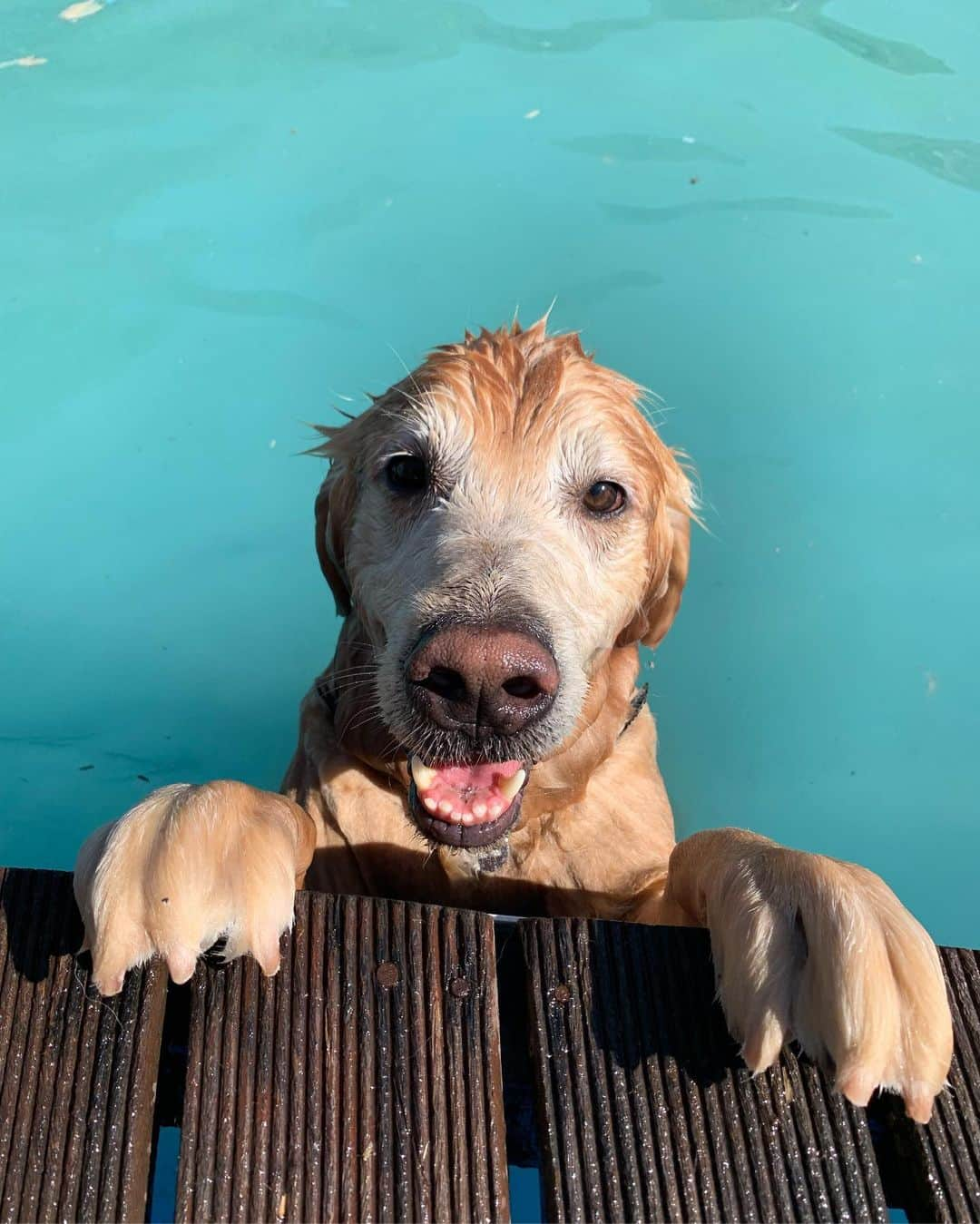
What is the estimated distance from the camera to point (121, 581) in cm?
604

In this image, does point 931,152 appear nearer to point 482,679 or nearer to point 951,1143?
point 482,679

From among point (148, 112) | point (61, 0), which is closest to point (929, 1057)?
point (148, 112)

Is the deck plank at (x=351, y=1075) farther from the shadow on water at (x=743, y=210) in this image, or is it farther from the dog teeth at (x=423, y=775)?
the shadow on water at (x=743, y=210)

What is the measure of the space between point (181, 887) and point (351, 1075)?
0.49 metres

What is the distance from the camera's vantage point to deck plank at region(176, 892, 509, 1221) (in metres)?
2.02

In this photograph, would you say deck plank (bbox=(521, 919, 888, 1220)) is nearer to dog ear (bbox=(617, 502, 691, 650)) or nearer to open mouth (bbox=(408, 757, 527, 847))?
open mouth (bbox=(408, 757, 527, 847))

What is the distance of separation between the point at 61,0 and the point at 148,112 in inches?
58.2

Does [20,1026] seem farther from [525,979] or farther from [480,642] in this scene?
[480,642]

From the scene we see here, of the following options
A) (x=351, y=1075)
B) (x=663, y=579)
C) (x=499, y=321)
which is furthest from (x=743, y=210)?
(x=351, y=1075)

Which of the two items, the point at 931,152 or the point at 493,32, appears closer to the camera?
the point at 931,152

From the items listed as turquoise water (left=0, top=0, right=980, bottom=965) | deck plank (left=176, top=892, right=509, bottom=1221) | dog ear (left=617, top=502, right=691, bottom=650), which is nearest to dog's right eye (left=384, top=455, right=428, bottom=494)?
dog ear (left=617, top=502, right=691, bottom=650)

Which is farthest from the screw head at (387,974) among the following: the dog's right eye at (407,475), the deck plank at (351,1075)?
the dog's right eye at (407,475)

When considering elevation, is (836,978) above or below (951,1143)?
above

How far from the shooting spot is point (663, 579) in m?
3.65
